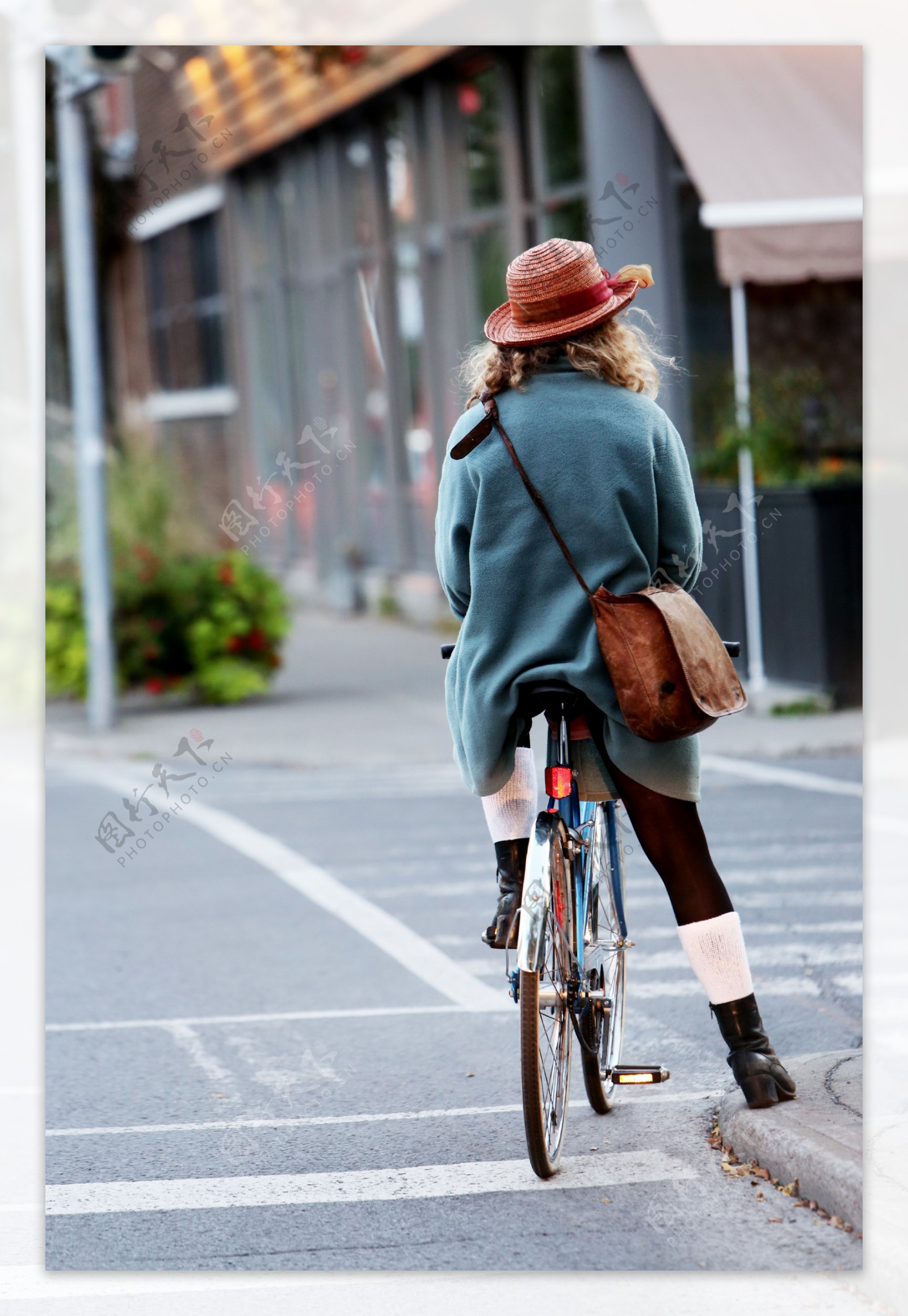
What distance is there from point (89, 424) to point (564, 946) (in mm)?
9151

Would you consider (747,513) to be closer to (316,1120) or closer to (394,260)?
(316,1120)

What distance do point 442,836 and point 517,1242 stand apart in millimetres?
4849

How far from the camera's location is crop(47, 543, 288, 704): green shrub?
13.1 metres

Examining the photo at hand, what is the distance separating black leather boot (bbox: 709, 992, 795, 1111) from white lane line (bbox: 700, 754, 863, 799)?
15.9 feet

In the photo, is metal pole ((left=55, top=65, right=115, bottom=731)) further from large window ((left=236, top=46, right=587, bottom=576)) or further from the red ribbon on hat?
the red ribbon on hat

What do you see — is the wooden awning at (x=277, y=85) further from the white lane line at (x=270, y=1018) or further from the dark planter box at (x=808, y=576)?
the white lane line at (x=270, y=1018)

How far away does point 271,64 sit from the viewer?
755 inches

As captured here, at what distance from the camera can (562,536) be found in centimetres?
388

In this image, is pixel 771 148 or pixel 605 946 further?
pixel 771 148

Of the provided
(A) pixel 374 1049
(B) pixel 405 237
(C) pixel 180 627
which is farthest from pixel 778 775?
(B) pixel 405 237

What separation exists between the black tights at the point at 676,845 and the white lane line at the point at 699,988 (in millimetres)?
1645

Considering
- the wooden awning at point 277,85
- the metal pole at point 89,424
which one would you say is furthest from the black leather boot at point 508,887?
the wooden awning at point 277,85

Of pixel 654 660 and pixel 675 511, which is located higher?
pixel 675 511
